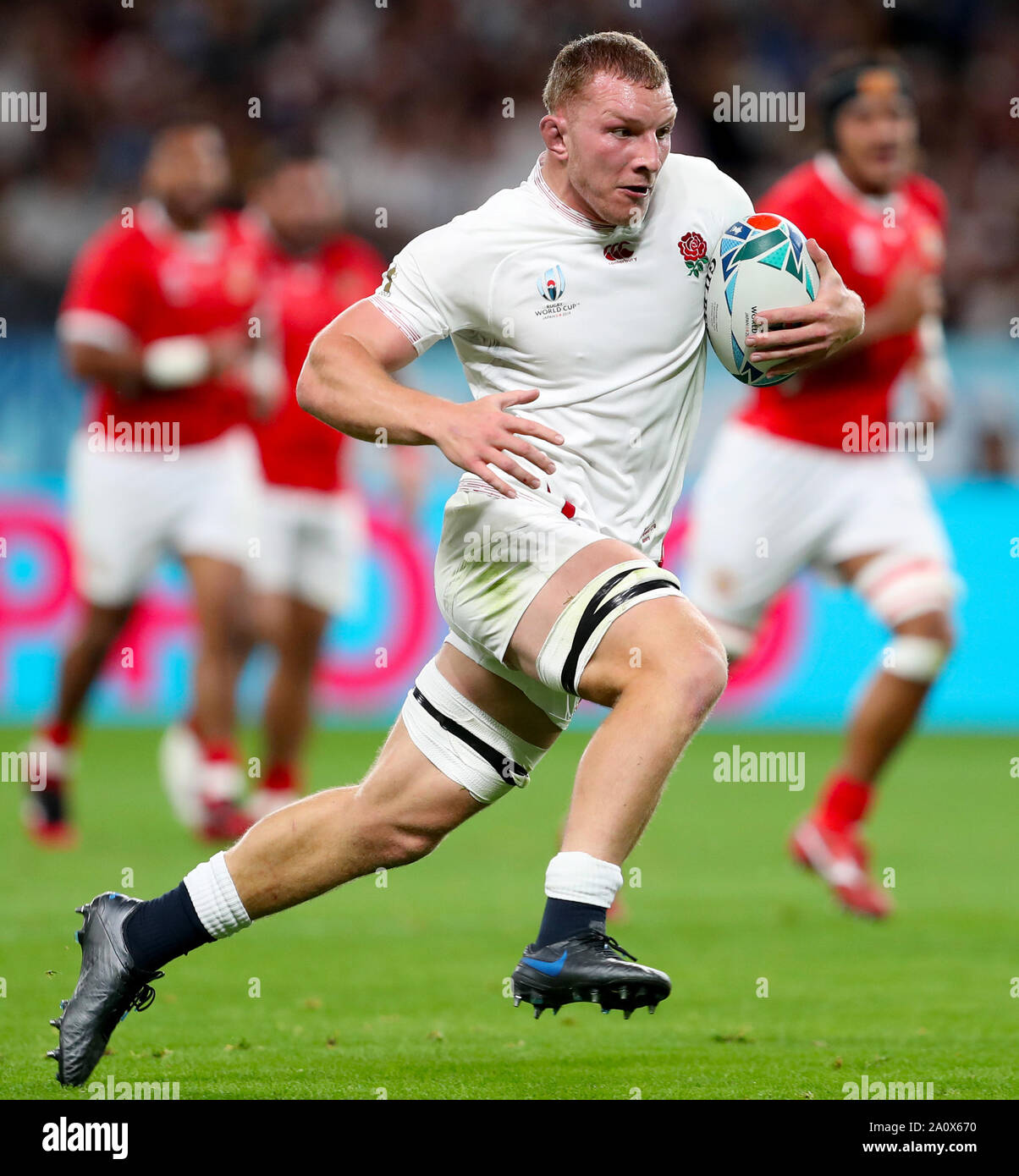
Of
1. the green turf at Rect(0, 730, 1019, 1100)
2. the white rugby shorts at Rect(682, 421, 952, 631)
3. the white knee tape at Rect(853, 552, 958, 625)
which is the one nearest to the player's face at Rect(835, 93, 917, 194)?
the white rugby shorts at Rect(682, 421, 952, 631)

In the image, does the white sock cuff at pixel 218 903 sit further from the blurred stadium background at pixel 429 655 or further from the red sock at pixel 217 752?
the red sock at pixel 217 752

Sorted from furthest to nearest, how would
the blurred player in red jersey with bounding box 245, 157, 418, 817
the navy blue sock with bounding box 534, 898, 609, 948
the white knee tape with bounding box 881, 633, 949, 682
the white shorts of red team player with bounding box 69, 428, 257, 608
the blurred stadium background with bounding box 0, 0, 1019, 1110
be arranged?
the blurred player in red jersey with bounding box 245, 157, 418, 817 → the white shorts of red team player with bounding box 69, 428, 257, 608 → the white knee tape with bounding box 881, 633, 949, 682 → the blurred stadium background with bounding box 0, 0, 1019, 1110 → the navy blue sock with bounding box 534, 898, 609, 948

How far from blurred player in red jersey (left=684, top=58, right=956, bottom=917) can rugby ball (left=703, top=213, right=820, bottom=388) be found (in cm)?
286

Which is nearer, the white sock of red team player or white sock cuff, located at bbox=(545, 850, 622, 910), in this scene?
white sock cuff, located at bbox=(545, 850, 622, 910)

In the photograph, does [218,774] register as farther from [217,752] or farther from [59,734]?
[59,734]

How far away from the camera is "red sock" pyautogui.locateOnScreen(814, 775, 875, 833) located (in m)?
7.25

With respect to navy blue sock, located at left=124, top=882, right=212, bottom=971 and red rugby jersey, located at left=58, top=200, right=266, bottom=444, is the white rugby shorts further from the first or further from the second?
navy blue sock, located at left=124, top=882, right=212, bottom=971

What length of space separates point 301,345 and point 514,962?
454 cm

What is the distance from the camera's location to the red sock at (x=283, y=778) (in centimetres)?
896

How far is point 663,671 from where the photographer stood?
382 cm

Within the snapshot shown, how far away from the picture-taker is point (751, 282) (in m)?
4.24
